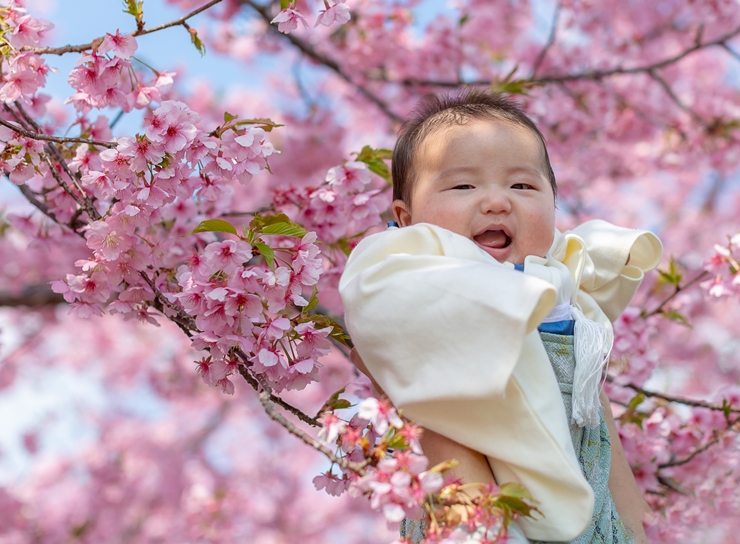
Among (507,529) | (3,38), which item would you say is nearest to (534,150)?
(507,529)

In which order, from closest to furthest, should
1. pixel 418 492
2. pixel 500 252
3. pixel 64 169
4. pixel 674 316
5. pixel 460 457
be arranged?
pixel 418 492, pixel 460 457, pixel 500 252, pixel 64 169, pixel 674 316

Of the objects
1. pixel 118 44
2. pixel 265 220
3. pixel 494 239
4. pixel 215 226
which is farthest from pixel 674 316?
pixel 118 44

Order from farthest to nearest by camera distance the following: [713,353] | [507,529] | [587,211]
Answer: [713,353]
[587,211]
[507,529]

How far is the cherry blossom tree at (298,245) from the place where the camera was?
151cm

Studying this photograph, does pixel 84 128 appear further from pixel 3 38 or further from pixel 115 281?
pixel 115 281

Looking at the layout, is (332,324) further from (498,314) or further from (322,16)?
(322,16)

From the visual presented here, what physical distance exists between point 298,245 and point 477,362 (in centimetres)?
60

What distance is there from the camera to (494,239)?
1.47m

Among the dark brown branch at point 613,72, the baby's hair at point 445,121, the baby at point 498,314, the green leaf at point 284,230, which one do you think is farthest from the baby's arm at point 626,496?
the dark brown branch at point 613,72

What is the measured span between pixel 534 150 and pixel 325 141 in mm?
5381

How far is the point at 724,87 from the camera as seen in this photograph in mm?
7625

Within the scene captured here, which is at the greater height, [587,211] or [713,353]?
[587,211]

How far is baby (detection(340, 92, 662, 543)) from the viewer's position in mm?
1152

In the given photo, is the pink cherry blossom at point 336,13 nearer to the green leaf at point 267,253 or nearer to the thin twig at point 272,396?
the green leaf at point 267,253
